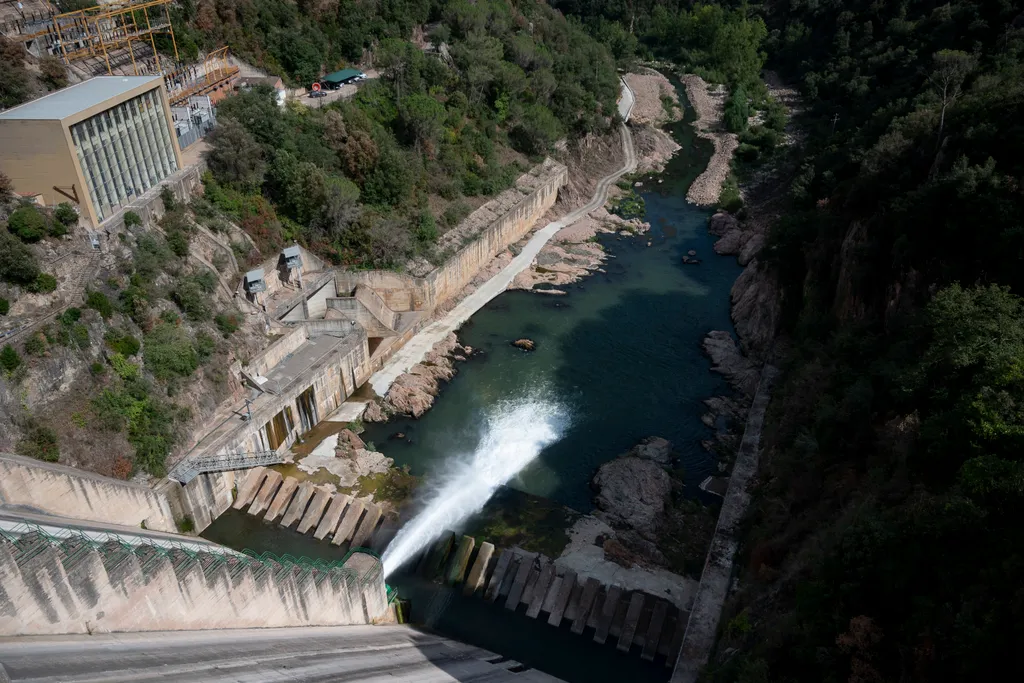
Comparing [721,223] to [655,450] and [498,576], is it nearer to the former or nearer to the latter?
[655,450]

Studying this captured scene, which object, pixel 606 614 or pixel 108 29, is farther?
pixel 108 29

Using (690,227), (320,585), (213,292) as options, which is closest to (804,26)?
(690,227)

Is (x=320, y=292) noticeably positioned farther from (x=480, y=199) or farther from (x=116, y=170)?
(x=480, y=199)

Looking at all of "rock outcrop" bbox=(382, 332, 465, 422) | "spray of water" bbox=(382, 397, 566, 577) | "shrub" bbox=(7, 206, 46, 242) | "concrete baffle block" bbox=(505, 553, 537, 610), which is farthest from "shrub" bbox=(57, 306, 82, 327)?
"concrete baffle block" bbox=(505, 553, 537, 610)

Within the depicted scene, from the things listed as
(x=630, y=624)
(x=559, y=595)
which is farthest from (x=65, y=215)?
(x=630, y=624)

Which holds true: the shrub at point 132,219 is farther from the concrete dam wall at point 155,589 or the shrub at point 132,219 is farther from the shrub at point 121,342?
the concrete dam wall at point 155,589

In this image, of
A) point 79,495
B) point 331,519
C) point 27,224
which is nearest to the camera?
point 79,495
